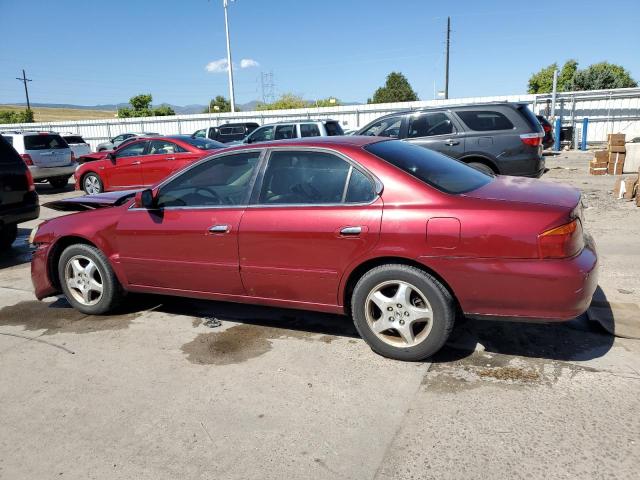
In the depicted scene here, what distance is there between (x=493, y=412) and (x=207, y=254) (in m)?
2.37

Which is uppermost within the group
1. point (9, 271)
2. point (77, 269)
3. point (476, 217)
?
point (476, 217)

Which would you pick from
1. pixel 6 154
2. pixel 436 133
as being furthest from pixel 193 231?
pixel 436 133

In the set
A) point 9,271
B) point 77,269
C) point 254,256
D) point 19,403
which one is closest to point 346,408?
point 254,256

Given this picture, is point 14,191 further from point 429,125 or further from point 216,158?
point 429,125

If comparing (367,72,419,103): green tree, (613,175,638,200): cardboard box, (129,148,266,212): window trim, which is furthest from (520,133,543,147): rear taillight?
(367,72,419,103): green tree

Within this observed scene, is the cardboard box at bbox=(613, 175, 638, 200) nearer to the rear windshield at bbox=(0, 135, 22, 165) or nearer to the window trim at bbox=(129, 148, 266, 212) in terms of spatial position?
the window trim at bbox=(129, 148, 266, 212)

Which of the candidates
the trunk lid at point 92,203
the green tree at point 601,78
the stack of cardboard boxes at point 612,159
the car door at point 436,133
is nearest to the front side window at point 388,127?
the car door at point 436,133

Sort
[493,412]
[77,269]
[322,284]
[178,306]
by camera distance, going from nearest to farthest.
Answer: [493,412]
[322,284]
[77,269]
[178,306]

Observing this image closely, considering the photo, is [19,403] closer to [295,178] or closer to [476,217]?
[295,178]

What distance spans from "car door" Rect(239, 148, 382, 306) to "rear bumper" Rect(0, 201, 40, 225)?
490 centimetres

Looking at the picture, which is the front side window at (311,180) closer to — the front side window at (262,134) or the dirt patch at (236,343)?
the dirt patch at (236,343)

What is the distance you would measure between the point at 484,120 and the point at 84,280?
6708 mm

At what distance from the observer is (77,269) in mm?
4711

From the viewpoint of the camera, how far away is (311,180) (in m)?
3.81
